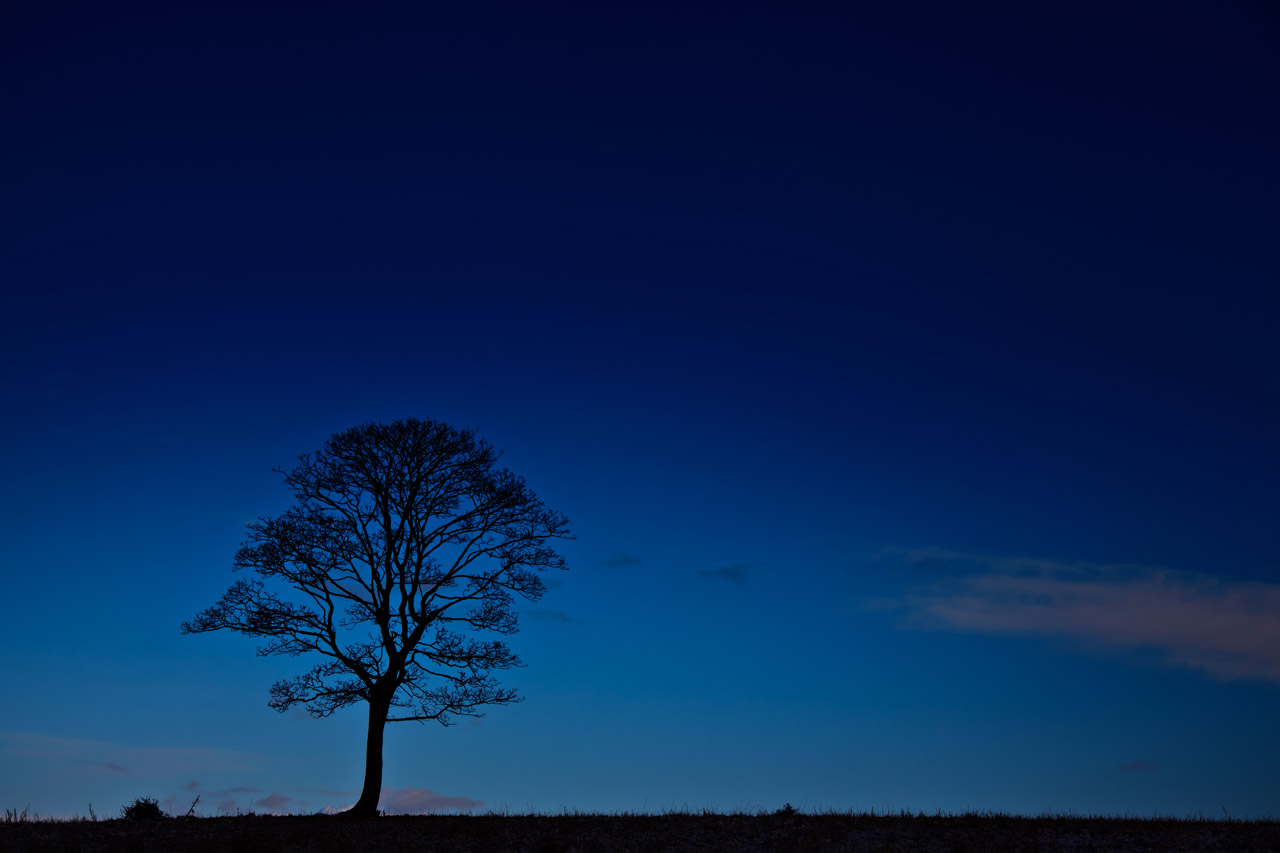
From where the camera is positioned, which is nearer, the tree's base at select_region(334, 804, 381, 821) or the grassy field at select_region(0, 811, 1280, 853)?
the grassy field at select_region(0, 811, 1280, 853)

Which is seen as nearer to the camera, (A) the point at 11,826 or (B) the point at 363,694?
(A) the point at 11,826

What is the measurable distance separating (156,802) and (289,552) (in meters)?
9.08

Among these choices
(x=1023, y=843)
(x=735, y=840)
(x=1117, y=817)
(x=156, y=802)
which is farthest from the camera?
(x=156, y=802)

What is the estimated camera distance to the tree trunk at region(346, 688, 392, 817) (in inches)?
1188

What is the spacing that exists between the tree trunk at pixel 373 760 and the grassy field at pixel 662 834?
83 centimetres

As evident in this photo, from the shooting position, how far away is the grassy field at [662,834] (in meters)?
24.5

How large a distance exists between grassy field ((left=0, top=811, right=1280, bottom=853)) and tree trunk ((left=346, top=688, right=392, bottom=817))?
2.72ft

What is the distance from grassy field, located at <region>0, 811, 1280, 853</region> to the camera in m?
24.5

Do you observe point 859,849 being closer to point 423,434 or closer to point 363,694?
point 363,694

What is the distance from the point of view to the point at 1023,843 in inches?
959

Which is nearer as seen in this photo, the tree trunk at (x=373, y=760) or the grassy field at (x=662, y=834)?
the grassy field at (x=662, y=834)

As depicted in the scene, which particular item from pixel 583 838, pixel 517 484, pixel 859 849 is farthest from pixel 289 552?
pixel 859 849

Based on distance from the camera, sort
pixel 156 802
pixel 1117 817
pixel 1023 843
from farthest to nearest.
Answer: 1. pixel 156 802
2. pixel 1117 817
3. pixel 1023 843

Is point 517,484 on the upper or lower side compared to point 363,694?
upper
